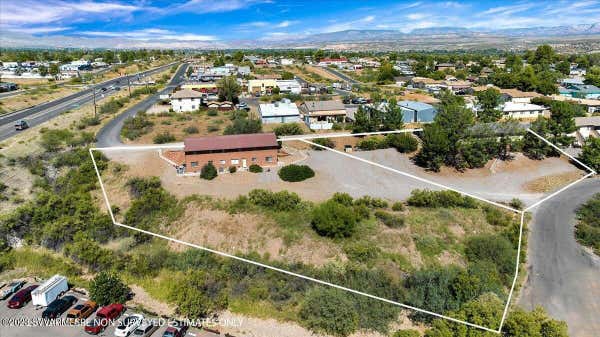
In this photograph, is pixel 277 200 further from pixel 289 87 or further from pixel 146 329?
pixel 289 87

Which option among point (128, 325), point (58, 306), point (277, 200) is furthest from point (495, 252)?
point (58, 306)

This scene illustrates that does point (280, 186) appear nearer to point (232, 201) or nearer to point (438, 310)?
point (232, 201)

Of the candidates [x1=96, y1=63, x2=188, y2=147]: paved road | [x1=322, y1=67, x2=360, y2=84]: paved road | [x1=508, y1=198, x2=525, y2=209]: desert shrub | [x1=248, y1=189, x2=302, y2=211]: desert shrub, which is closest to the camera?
[x1=248, y1=189, x2=302, y2=211]: desert shrub

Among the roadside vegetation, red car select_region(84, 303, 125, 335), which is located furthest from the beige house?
red car select_region(84, 303, 125, 335)

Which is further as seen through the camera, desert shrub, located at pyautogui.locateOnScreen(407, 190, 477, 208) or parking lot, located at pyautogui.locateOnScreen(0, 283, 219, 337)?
desert shrub, located at pyautogui.locateOnScreen(407, 190, 477, 208)

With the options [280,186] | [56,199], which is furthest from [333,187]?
[56,199]

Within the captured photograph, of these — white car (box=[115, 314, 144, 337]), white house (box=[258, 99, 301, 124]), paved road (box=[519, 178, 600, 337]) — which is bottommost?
paved road (box=[519, 178, 600, 337])

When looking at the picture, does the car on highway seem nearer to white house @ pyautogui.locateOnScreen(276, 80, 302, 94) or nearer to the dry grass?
white house @ pyautogui.locateOnScreen(276, 80, 302, 94)
